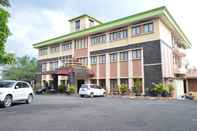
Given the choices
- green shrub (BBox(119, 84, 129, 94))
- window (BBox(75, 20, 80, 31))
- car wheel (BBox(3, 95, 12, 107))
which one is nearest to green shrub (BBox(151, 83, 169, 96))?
green shrub (BBox(119, 84, 129, 94))

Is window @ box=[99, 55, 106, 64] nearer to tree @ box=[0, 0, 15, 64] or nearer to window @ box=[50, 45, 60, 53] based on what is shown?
window @ box=[50, 45, 60, 53]

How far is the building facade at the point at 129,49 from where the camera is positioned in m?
25.8

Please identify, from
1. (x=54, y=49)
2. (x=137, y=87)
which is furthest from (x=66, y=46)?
(x=137, y=87)

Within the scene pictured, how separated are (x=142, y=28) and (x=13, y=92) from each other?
60.1ft

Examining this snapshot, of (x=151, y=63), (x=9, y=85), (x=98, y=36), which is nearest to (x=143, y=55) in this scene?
(x=151, y=63)

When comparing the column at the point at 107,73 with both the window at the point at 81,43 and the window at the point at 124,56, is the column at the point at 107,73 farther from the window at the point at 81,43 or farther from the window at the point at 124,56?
the window at the point at 81,43

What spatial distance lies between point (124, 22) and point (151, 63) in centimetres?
678

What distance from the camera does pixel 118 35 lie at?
99.2 ft

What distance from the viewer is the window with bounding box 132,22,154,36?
26.6 m

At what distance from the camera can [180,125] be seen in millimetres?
8055

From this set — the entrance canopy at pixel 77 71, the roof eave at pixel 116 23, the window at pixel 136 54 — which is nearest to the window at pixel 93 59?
the entrance canopy at pixel 77 71

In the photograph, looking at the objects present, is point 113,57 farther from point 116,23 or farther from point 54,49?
point 54,49

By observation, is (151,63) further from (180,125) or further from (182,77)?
(180,125)

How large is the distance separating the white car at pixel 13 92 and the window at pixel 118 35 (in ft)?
54.1
